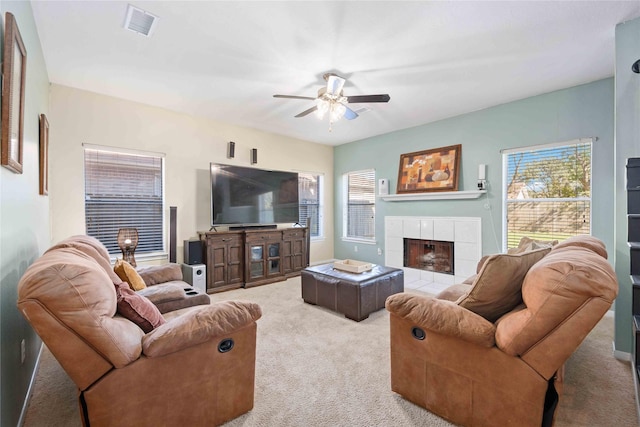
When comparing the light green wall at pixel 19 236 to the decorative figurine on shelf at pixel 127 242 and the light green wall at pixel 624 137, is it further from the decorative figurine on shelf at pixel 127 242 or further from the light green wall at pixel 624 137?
the light green wall at pixel 624 137

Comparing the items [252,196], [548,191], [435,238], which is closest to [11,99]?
[252,196]

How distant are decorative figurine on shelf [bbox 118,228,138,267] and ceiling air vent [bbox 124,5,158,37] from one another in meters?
2.38

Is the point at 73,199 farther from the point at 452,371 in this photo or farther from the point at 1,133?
the point at 452,371

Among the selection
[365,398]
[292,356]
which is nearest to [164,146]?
[292,356]

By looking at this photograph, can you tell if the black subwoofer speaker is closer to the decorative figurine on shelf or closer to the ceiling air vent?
the decorative figurine on shelf

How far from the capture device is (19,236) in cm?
173

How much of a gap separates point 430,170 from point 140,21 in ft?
13.9

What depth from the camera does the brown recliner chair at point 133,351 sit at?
112cm

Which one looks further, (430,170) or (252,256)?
(430,170)

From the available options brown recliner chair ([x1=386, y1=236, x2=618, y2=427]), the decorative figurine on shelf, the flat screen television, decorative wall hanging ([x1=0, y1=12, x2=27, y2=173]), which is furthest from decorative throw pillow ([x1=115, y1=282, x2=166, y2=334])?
the flat screen television

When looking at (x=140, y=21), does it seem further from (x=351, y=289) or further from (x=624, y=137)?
(x=624, y=137)

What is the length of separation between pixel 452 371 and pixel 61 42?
4.02 meters

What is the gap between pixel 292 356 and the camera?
2.44m

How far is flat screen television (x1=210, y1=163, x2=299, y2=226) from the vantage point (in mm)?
4535
